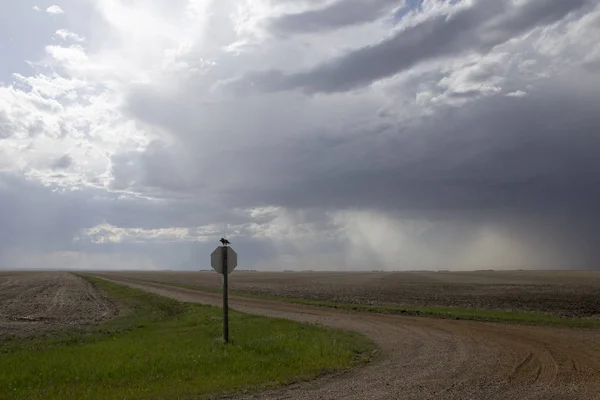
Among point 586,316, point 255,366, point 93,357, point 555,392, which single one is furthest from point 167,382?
point 586,316

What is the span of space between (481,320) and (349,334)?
415 inches

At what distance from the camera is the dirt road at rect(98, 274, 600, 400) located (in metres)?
12.7

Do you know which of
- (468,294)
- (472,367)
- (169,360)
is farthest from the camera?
(468,294)

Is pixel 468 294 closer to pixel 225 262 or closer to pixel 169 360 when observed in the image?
pixel 225 262

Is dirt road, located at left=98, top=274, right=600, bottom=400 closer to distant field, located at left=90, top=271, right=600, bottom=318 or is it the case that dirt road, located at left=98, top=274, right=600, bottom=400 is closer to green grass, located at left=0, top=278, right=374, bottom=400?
green grass, located at left=0, top=278, right=374, bottom=400

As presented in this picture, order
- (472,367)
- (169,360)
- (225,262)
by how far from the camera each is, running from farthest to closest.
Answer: (225,262) < (169,360) < (472,367)

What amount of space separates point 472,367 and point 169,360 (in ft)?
32.0

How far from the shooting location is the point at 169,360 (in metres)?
17.3

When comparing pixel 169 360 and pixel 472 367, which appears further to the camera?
Result: pixel 169 360

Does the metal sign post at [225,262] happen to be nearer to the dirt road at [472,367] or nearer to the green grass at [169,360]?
the green grass at [169,360]

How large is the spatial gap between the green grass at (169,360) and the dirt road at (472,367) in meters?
1.35

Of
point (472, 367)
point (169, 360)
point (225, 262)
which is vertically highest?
point (225, 262)

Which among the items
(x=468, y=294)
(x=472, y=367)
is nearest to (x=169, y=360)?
(x=472, y=367)

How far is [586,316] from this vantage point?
1363 inches
